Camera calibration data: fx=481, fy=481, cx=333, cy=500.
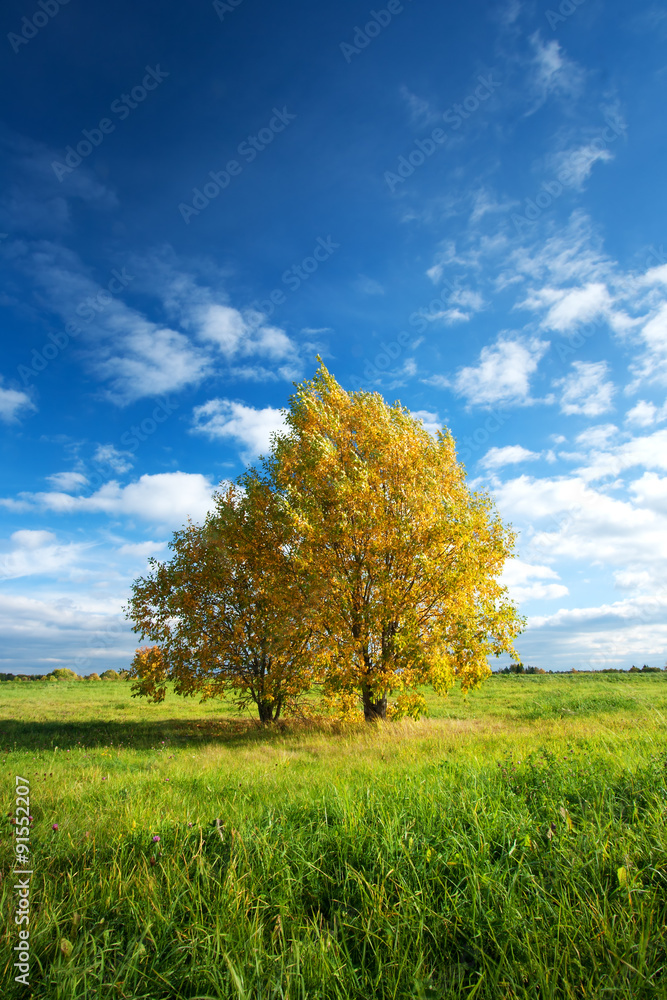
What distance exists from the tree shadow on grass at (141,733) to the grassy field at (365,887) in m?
9.92

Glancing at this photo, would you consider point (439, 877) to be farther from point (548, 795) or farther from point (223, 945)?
point (548, 795)

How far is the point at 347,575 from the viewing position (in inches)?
664

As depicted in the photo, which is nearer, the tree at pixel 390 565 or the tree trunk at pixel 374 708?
the tree at pixel 390 565

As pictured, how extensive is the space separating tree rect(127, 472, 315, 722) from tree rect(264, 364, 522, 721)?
5.60 feet

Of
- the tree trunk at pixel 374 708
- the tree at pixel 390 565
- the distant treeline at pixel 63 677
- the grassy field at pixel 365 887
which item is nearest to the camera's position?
the grassy field at pixel 365 887

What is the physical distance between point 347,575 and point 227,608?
613cm

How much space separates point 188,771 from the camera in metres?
9.71

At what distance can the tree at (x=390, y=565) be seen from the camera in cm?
1575

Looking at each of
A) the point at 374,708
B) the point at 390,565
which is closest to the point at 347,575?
the point at 390,565

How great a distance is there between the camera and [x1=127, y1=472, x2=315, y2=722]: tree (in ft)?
60.2

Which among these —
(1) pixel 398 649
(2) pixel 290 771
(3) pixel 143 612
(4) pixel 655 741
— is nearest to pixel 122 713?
(3) pixel 143 612

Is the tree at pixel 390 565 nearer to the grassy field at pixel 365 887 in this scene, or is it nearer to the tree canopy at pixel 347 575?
the tree canopy at pixel 347 575

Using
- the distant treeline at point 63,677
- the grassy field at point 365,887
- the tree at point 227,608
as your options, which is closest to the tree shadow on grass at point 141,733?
the tree at point 227,608

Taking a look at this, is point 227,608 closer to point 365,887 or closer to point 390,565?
point 390,565
